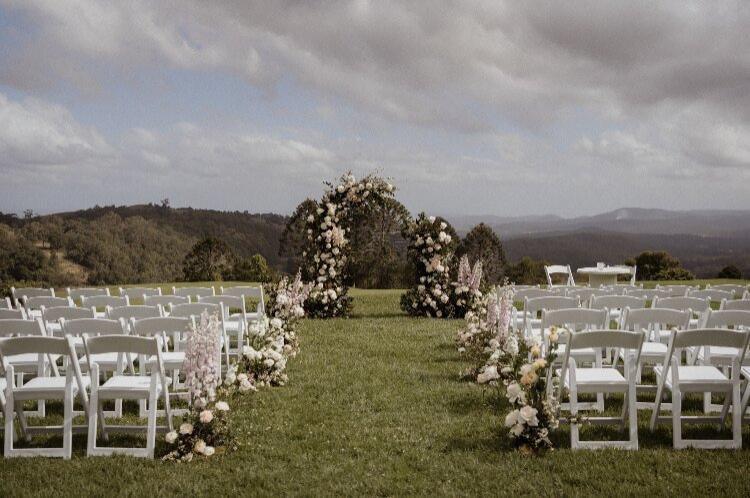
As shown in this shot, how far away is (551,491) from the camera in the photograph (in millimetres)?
4262

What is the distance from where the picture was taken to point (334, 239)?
1416cm

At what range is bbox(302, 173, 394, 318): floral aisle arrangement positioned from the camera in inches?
548

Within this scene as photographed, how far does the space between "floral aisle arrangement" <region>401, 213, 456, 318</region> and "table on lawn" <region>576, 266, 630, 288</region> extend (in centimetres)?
302

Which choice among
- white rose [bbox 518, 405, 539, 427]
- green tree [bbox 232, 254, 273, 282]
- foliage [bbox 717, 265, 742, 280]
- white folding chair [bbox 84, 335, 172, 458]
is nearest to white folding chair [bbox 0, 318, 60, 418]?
white folding chair [bbox 84, 335, 172, 458]

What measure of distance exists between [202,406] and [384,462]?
1.40m

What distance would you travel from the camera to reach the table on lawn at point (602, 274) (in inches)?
→ 569

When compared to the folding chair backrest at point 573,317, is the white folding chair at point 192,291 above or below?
below

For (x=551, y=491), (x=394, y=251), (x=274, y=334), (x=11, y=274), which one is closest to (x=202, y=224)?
(x=11, y=274)

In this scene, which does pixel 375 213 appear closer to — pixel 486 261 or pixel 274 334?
pixel 274 334

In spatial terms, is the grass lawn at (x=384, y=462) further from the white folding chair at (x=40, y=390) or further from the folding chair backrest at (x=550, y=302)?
the folding chair backrest at (x=550, y=302)

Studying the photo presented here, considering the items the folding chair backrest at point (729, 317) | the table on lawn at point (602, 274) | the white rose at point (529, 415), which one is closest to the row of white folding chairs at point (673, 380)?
the white rose at point (529, 415)

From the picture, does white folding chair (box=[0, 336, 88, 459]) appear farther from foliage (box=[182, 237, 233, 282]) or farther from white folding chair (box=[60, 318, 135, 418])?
foliage (box=[182, 237, 233, 282])

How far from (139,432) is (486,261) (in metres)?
28.9

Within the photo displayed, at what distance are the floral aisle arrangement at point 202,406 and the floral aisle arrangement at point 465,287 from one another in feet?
26.2
